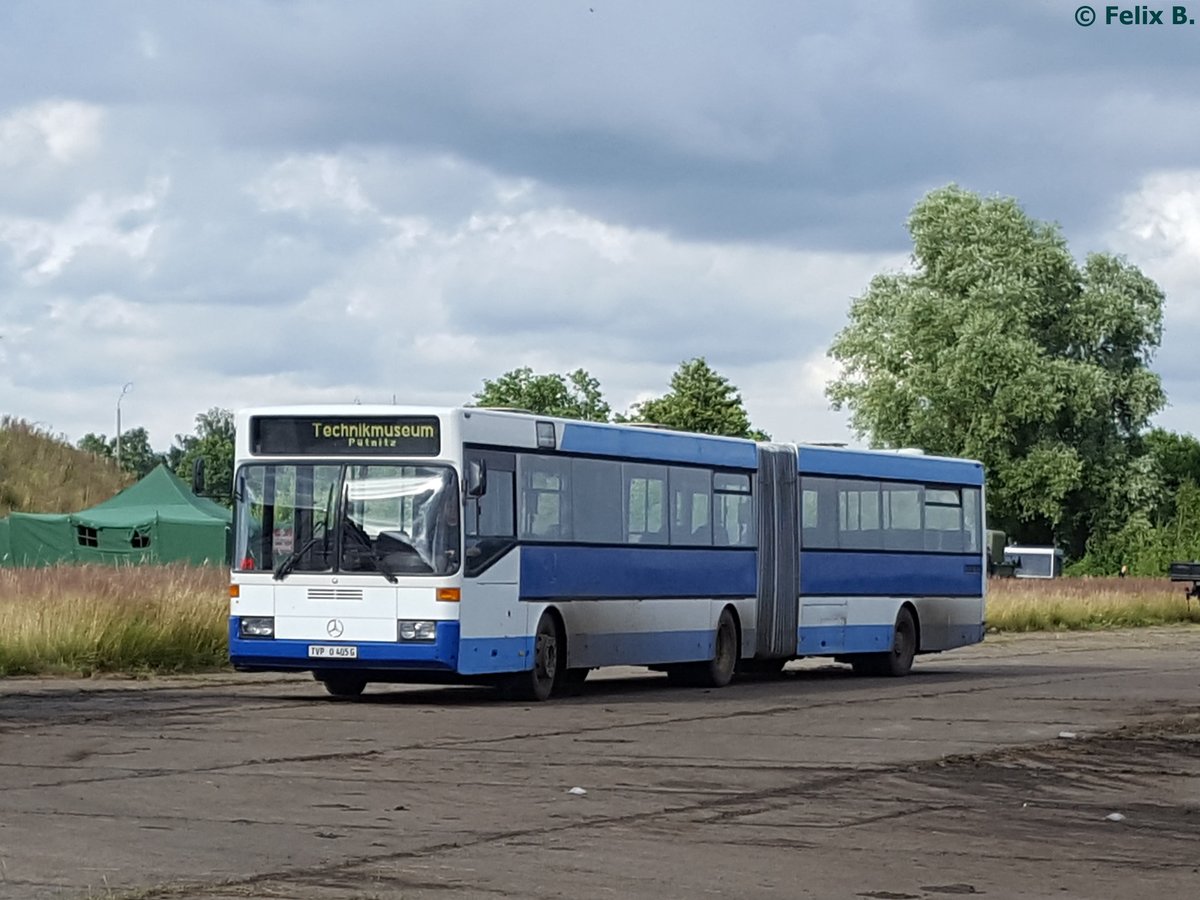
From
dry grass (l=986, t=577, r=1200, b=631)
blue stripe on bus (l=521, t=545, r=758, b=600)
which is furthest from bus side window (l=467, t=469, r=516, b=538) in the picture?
dry grass (l=986, t=577, r=1200, b=631)

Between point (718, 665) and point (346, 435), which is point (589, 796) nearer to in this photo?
point (346, 435)

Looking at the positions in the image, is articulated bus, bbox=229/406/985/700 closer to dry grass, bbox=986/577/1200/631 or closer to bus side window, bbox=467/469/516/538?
bus side window, bbox=467/469/516/538

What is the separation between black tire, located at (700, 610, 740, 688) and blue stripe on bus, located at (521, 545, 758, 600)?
366 mm

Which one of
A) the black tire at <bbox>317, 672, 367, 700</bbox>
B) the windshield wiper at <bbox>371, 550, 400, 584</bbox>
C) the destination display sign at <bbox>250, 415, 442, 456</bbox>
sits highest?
the destination display sign at <bbox>250, 415, 442, 456</bbox>

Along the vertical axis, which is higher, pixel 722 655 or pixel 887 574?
pixel 887 574

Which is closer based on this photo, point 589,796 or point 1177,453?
point 589,796

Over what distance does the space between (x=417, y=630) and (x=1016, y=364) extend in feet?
196

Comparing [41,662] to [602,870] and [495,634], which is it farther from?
[602,870]

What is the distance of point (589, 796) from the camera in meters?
13.7

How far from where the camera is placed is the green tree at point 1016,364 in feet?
261

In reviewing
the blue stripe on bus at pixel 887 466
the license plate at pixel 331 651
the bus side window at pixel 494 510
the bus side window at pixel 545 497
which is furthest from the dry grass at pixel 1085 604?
the license plate at pixel 331 651

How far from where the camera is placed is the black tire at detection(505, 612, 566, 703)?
917 inches

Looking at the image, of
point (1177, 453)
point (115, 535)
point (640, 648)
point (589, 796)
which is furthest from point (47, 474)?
point (1177, 453)

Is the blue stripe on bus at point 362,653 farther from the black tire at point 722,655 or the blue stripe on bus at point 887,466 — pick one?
the blue stripe on bus at point 887,466
